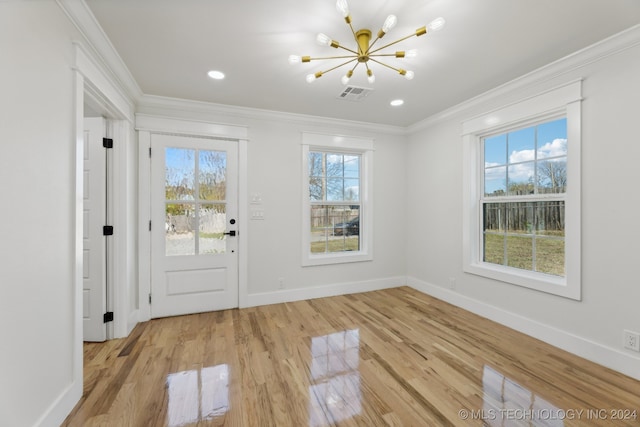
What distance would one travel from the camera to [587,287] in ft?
7.37

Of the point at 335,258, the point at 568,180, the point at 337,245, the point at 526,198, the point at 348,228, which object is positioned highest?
the point at 568,180

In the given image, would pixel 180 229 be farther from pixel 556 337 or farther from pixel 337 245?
pixel 556 337

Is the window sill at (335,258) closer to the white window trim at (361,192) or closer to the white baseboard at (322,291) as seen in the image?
the white window trim at (361,192)

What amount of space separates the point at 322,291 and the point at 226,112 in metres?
2.67

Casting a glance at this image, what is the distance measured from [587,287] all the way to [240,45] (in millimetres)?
3460

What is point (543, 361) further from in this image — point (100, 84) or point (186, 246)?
point (100, 84)

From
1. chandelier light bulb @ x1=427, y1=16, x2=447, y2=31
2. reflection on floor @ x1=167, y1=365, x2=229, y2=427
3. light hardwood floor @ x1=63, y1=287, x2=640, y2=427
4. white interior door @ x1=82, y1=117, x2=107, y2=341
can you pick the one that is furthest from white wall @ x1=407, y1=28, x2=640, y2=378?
white interior door @ x1=82, y1=117, x2=107, y2=341

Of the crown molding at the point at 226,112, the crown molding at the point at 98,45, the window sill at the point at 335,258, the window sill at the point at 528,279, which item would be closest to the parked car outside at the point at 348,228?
the window sill at the point at 335,258

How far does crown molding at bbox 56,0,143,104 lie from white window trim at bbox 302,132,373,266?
1.99 metres

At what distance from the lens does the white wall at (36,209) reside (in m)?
1.20

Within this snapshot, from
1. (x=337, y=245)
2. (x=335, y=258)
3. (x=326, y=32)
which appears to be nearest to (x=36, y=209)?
(x=326, y=32)

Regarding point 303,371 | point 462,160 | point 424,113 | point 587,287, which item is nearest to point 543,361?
point 587,287

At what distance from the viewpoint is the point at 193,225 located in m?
3.21

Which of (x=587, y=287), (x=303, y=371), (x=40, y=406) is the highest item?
(x=587, y=287)
